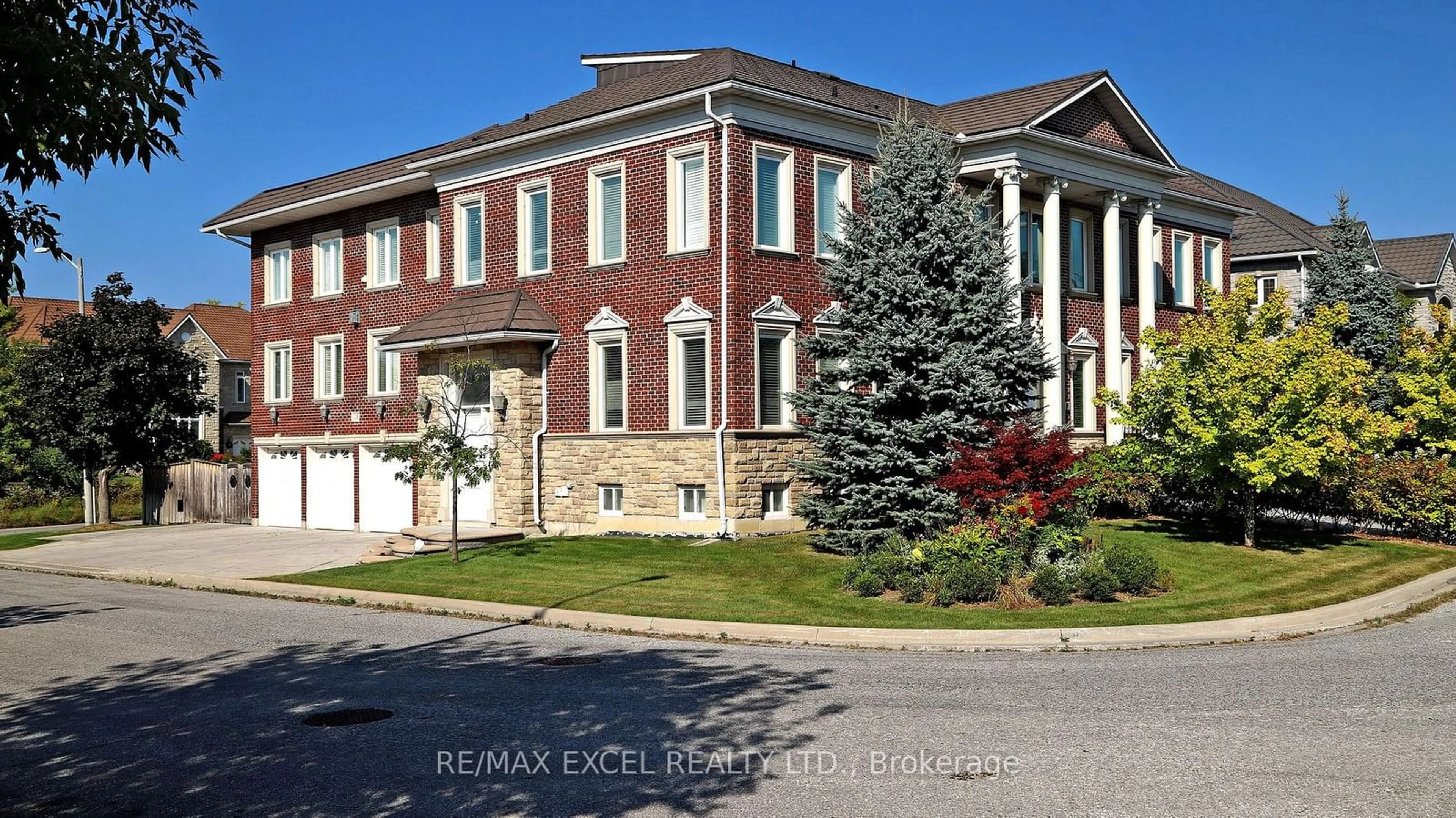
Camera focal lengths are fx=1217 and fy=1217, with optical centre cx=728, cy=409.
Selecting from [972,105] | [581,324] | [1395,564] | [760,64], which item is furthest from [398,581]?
[972,105]

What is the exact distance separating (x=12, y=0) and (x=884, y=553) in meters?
13.4

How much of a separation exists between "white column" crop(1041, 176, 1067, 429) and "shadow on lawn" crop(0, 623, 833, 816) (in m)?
17.4

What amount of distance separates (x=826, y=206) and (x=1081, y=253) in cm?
936

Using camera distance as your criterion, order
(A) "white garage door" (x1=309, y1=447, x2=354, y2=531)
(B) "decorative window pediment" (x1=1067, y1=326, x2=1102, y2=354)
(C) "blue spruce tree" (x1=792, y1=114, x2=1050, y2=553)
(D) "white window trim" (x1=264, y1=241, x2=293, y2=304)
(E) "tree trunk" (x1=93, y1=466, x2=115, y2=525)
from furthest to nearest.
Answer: (E) "tree trunk" (x1=93, y1=466, x2=115, y2=525) → (D) "white window trim" (x1=264, y1=241, x2=293, y2=304) → (A) "white garage door" (x1=309, y1=447, x2=354, y2=531) → (B) "decorative window pediment" (x1=1067, y1=326, x2=1102, y2=354) → (C) "blue spruce tree" (x1=792, y1=114, x2=1050, y2=553)

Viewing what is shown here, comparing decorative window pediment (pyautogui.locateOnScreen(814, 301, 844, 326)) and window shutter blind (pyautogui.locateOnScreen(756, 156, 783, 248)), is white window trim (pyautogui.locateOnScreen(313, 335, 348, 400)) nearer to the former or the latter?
→ window shutter blind (pyautogui.locateOnScreen(756, 156, 783, 248))

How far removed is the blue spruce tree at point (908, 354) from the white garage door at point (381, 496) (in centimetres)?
1325

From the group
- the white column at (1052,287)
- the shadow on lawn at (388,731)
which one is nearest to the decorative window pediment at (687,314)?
the white column at (1052,287)

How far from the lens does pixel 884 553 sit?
17750 millimetres

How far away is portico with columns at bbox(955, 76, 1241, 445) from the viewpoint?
27391 mm

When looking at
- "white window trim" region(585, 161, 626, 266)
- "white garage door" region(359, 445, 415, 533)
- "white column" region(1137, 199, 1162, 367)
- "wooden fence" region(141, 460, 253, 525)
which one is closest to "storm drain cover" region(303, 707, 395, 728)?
"white window trim" region(585, 161, 626, 266)

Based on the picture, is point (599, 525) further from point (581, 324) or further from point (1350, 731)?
point (1350, 731)

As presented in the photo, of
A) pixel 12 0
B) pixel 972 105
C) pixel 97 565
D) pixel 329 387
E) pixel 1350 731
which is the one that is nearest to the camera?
pixel 12 0

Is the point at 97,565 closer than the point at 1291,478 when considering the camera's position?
No

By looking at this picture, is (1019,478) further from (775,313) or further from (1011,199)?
(1011,199)
